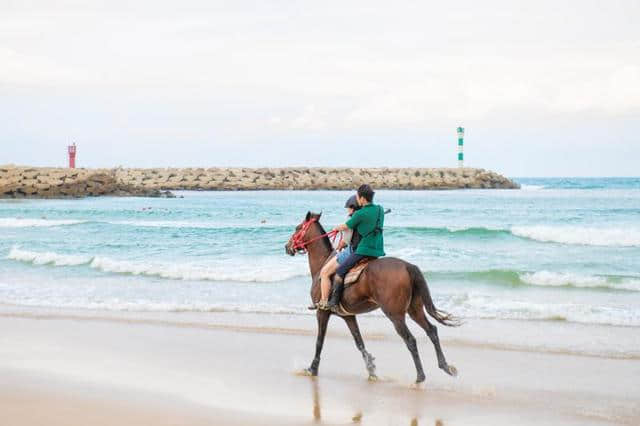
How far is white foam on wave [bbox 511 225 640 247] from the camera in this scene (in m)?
23.1

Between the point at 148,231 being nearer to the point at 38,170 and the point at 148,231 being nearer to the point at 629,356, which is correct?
the point at 629,356

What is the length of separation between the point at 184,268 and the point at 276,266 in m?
2.11

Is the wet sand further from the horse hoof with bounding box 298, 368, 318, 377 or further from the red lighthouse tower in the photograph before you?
the red lighthouse tower

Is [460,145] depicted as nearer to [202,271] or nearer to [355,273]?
[202,271]

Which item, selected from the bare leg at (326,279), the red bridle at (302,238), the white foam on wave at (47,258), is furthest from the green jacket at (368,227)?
the white foam on wave at (47,258)

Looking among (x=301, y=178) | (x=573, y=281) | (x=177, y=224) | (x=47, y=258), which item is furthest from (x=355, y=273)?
(x=301, y=178)

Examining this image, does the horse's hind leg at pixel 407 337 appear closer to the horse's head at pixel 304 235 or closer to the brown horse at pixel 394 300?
the brown horse at pixel 394 300

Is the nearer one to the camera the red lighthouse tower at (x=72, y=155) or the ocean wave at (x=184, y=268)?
the ocean wave at (x=184, y=268)

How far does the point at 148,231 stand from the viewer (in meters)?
28.5

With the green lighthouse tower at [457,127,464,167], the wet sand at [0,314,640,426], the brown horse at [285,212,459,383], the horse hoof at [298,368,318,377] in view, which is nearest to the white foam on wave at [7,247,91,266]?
the wet sand at [0,314,640,426]

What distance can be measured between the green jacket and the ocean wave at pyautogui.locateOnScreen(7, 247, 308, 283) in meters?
8.33

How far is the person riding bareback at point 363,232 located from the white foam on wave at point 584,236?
53.1 ft

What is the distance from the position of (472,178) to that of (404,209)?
126 ft

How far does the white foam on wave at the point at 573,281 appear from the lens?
50.1 feet
